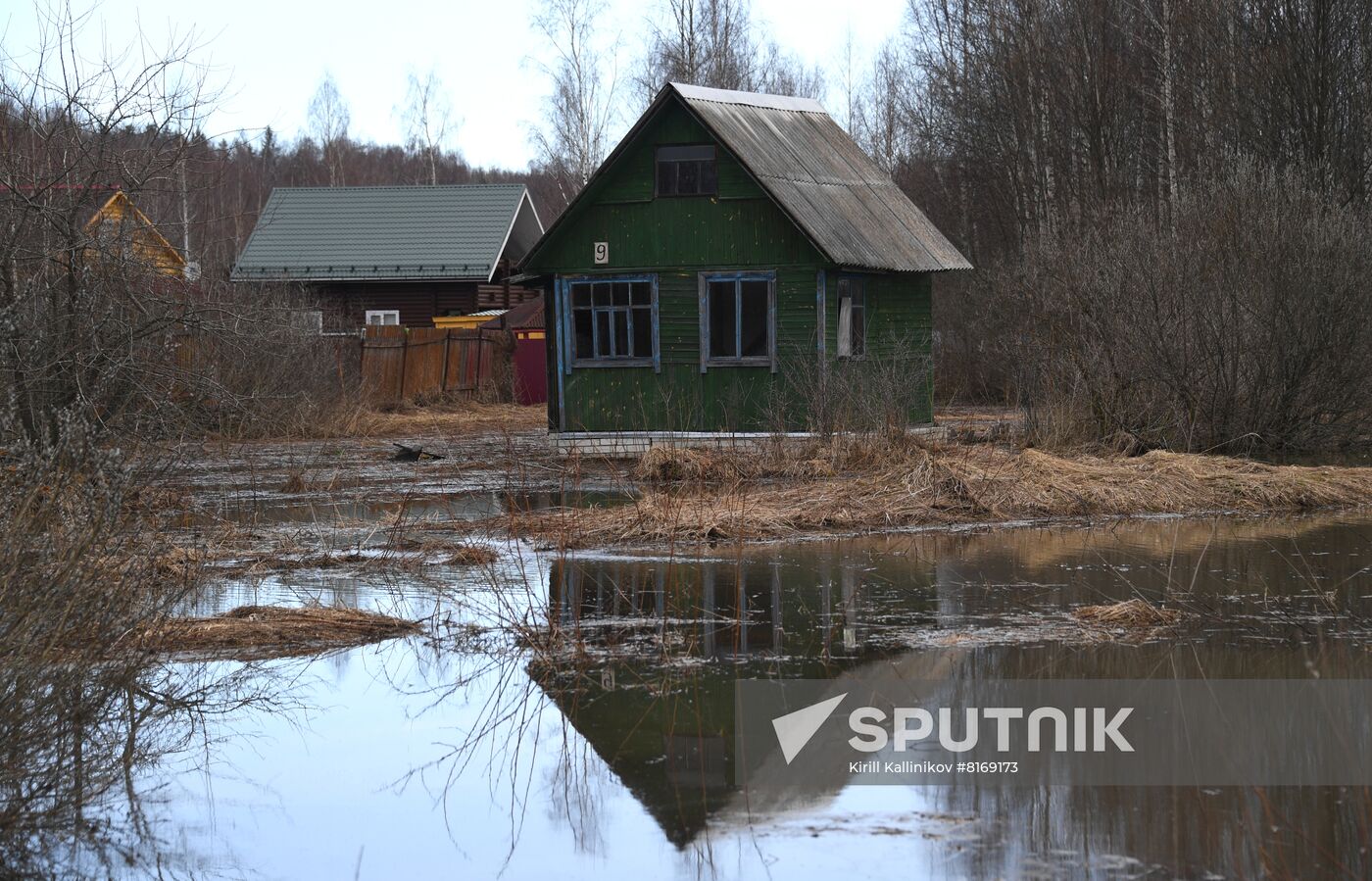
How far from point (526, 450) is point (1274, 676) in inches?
575

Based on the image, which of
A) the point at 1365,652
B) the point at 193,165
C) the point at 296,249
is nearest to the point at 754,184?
the point at 193,165

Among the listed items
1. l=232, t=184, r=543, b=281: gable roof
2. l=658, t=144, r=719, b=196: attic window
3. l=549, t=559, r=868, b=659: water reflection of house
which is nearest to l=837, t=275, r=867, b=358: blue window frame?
l=658, t=144, r=719, b=196: attic window

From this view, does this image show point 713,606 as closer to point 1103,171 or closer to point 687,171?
point 687,171

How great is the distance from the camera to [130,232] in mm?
12352

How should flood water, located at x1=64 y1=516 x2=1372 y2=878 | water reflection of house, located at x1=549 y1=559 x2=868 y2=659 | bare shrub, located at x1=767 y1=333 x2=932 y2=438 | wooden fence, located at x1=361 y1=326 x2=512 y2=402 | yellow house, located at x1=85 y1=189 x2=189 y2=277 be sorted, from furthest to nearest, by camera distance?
wooden fence, located at x1=361 y1=326 x2=512 y2=402 → bare shrub, located at x1=767 y1=333 x2=932 y2=438 → yellow house, located at x1=85 y1=189 x2=189 y2=277 → water reflection of house, located at x1=549 y1=559 x2=868 y2=659 → flood water, located at x1=64 y1=516 x2=1372 y2=878

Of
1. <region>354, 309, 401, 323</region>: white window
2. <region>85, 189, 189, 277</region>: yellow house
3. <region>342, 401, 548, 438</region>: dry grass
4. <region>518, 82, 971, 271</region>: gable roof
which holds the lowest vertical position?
<region>342, 401, 548, 438</region>: dry grass

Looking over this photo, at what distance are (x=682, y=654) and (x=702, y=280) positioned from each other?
13219mm

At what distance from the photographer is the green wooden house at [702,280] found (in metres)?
20.6

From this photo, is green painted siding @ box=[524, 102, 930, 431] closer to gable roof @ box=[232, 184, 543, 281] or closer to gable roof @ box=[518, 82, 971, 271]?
gable roof @ box=[518, 82, 971, 271]

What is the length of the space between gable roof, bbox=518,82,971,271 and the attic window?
0.45 meters

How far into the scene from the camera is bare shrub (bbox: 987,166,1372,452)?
17.0 m

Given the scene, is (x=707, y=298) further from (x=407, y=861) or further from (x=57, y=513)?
(x=407, y=861)

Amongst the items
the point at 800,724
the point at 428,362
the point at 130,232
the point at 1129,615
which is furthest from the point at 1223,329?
the point at 428,362

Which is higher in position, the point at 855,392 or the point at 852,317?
the point at 852,317
